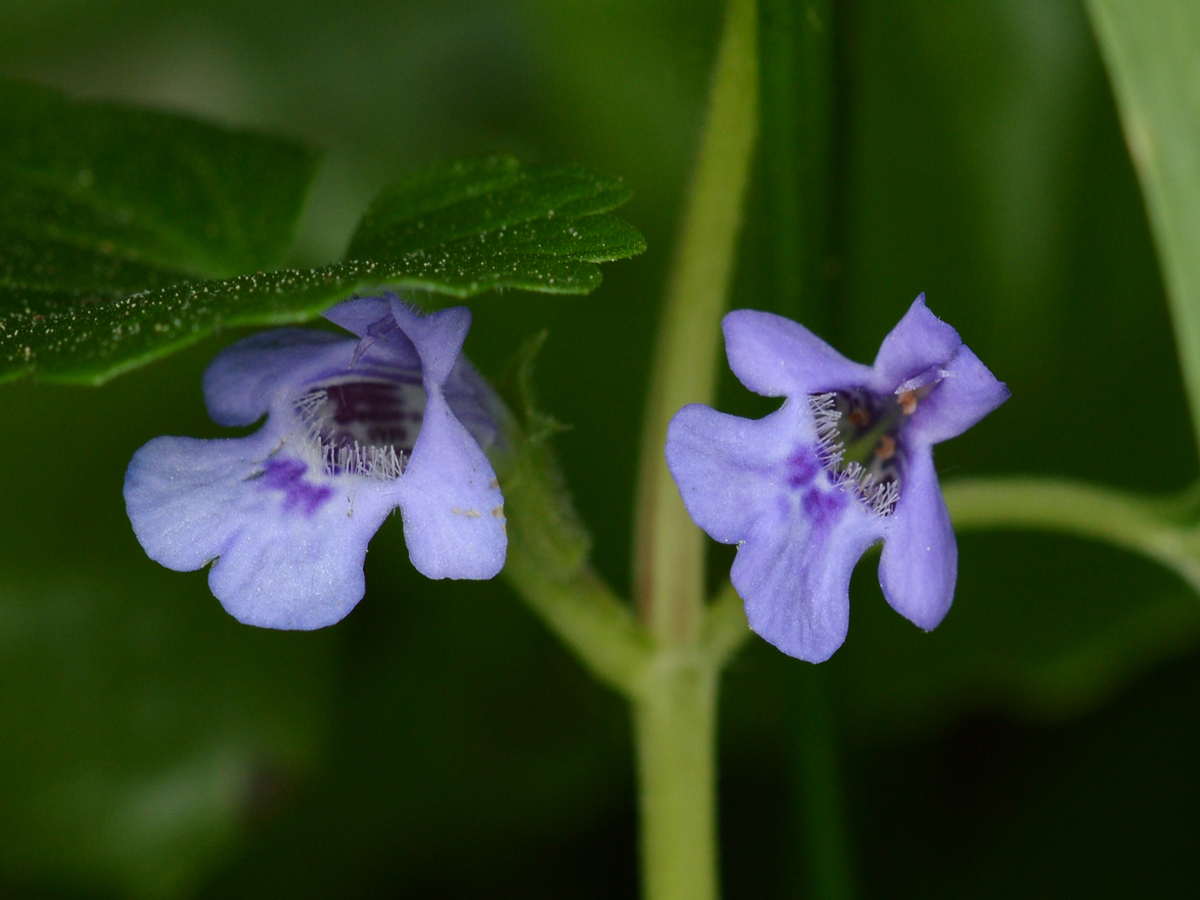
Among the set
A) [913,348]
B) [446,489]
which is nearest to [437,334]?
[446,489]

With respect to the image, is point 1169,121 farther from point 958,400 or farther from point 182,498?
point 182,498

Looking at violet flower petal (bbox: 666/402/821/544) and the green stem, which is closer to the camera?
violet flower petal (bbox: 666/402/821/544)

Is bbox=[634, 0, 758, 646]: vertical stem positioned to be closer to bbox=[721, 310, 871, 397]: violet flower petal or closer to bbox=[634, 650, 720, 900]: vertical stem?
bbox=[634, 650, 720, 900]: vertical stem

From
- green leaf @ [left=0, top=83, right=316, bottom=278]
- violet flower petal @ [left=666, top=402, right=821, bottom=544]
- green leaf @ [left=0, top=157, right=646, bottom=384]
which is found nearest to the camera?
green leaf @ [left=0, top=157, right=646, bottom=384]

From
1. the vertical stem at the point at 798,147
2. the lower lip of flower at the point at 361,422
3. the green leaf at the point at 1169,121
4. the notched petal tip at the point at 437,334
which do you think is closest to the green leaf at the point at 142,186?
the lower lip of flower at the point at 361,422

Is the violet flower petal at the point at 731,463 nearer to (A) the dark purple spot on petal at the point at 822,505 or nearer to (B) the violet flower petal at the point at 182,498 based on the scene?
(A) the dark purple spot on petal at the point at 822,505

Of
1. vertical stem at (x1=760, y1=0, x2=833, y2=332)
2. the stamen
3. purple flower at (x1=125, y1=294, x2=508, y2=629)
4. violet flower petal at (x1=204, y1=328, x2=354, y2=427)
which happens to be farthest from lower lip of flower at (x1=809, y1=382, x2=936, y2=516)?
violet flower petal at (x1=204, y1=328, x2=354, y2=427)
